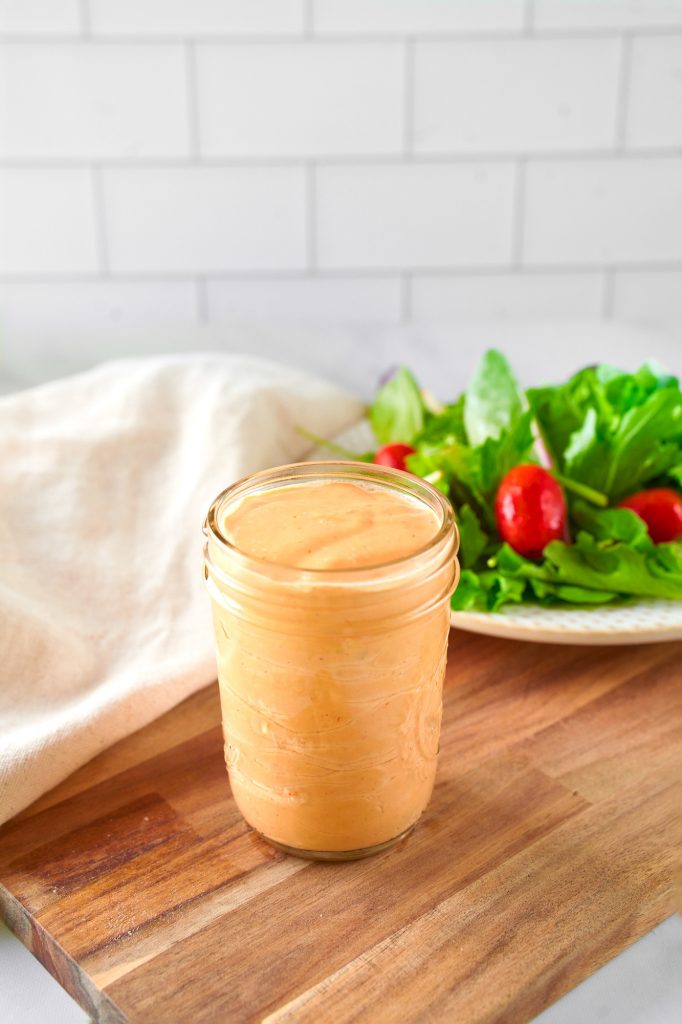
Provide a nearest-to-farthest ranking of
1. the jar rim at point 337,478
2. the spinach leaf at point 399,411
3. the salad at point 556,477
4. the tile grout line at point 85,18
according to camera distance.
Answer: the jar rim at point 337,478, the salad at point 556,477, the spinach leaf at point 399,411, the tile grout line at point 85,18

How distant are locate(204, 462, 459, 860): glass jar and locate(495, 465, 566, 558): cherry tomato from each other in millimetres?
271

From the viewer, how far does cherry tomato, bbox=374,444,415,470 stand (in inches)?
47.3

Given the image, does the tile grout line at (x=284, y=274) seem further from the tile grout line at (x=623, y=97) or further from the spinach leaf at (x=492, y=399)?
the spinach leaf at (x=492, y=399)

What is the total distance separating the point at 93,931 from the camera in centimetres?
71

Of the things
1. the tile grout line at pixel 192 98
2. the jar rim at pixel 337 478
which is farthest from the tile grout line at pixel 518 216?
the jar rim at pixel 337 478

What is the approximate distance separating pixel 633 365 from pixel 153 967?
1.16m

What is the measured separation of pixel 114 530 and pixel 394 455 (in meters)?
0.31

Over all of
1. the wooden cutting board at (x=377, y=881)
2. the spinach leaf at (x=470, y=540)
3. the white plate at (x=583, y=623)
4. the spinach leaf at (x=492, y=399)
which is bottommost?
the wooden cutting board at (x=377, y=881)

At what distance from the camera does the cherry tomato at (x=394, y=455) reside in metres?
1.20

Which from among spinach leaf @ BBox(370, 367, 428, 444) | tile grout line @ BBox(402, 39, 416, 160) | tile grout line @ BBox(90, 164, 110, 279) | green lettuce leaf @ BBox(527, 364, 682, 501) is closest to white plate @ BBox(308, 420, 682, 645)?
green lettuce leaf @ BBox(527, 364, 682, 501)

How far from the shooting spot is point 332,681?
70 centimetres

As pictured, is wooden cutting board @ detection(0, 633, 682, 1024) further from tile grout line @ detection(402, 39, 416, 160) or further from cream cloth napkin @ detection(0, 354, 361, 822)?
tile grout line @ detection(402, 39, 416, 160)

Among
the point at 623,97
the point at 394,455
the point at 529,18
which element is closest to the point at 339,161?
the point at 529,18

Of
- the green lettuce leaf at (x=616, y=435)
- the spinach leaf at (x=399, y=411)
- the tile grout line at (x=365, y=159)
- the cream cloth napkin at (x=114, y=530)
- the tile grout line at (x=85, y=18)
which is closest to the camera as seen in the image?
the cream cloth napkin at (x=114, y=530)
